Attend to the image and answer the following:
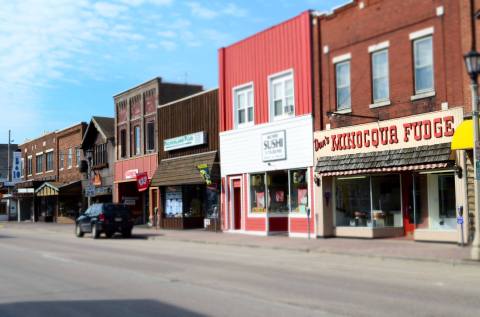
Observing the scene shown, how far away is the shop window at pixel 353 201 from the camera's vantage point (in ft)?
73.2

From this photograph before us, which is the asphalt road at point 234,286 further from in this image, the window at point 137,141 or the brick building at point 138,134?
the window at point 137,141

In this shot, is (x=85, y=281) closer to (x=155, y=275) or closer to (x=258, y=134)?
(x=155, y=275)

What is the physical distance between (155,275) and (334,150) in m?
11.3

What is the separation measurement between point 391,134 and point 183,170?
14010mm

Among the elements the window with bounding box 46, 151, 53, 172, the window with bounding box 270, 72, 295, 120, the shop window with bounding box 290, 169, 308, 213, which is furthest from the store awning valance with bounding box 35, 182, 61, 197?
the shop window with bounding box 290, 169, 308, 213

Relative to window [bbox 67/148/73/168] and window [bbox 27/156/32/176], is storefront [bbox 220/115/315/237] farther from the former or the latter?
window [bbox 27/156/32/176]

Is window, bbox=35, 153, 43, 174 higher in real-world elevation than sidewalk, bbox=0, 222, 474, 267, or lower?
higher

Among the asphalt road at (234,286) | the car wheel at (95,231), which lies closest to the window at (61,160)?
the car wheel at (95,231)

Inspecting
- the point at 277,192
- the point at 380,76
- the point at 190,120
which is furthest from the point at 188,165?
the point at 380,76

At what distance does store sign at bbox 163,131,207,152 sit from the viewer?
3091 cm

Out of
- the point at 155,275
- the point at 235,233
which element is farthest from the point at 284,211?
the point at 155,275

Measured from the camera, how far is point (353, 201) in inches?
900

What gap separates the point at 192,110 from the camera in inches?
1260

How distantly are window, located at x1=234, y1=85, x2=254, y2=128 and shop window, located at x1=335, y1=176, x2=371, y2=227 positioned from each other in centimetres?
615
